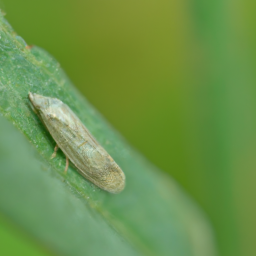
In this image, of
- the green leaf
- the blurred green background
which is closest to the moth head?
the green leaf

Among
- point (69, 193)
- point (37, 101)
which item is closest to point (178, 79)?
point (37, 101)

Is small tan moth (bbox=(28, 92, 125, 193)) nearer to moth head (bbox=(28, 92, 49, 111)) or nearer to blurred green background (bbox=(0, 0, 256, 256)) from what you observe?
moth head (bbox=(28, 92, 49, 111))

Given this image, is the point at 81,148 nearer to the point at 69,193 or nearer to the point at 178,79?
the point at 69,193

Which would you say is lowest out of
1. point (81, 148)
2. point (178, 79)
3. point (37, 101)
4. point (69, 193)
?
point (69, 193)

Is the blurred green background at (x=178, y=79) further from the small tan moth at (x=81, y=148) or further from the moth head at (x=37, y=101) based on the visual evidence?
the moth head at (x=37, y=101)

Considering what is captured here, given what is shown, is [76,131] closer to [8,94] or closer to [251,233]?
[8,94]

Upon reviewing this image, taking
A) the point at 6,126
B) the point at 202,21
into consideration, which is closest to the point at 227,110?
the point at 202,21
